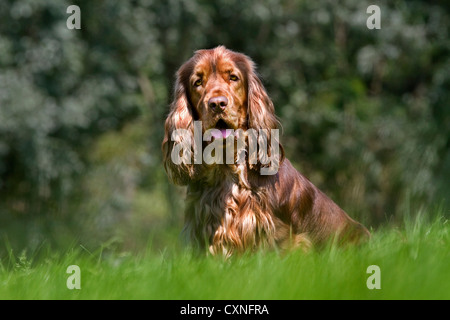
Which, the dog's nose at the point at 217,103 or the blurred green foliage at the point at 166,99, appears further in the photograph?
the blurred green foliage at the point at 166,99

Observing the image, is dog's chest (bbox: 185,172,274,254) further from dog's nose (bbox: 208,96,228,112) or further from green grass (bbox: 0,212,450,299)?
dog's nose (bbox: 208,96,228,112)

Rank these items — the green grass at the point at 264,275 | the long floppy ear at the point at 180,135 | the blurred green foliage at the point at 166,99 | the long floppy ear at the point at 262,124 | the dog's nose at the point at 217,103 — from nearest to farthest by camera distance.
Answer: the green grass at the point at 264,275
the dog's nose at the point at 217,103
the long floppy ear at the point at 262,124
the long floppy ear at the point at 180,135
the blurred green foliage at the point at 166,99

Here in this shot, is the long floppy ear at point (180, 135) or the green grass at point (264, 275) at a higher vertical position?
the long floppy ear at point (180, 135)

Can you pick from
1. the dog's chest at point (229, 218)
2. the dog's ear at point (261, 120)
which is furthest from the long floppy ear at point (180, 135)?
the dog's ear at point (261, 120)

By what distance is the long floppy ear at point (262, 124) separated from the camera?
175 inches

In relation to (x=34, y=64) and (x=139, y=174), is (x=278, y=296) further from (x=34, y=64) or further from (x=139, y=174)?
(x=139, y=174)

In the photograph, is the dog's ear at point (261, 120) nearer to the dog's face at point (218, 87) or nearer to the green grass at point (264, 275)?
the dog's face at point (218, 87)

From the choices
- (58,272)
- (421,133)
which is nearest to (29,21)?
(421,133)

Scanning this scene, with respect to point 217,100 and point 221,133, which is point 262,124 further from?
point 217,100

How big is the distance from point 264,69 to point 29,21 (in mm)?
4163

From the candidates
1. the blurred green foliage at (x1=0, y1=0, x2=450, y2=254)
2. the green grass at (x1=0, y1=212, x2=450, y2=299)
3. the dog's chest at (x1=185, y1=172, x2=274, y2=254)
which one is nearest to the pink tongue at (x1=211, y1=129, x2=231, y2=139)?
the dog's chest at (x1=185, y1=172, x2=274, y2=254)

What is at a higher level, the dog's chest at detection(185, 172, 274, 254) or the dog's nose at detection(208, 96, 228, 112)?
the dog's nose at detection(208, 96, 228, 112)

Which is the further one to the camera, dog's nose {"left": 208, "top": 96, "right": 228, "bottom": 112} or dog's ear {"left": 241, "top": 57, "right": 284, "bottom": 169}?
dog's ear {"left": 241, "top": 57, "right": 284, "bottom": 169}

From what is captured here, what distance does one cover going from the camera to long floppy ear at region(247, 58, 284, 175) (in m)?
4.45
